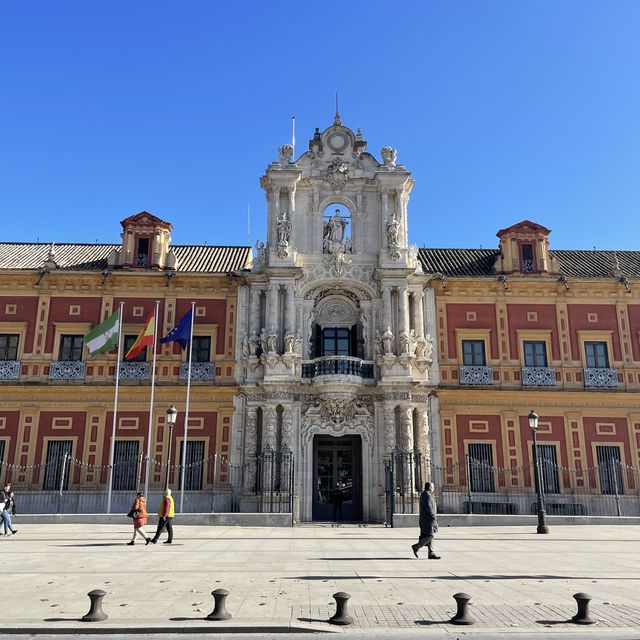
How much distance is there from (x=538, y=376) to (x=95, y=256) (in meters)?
22.6

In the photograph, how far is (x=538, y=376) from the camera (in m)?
28.5

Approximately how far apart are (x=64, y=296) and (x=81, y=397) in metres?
4.97

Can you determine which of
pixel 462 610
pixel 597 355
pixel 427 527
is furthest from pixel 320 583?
pixel 597 355

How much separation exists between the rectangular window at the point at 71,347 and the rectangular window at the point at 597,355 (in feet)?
77.5

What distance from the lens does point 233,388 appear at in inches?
1093

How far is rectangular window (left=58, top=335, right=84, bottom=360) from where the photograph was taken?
93.8 ft

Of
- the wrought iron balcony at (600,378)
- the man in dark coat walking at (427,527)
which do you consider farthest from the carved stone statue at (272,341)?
the man in dark coat walking at (427,527)

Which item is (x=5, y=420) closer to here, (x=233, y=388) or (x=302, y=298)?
(x=233, y=388)

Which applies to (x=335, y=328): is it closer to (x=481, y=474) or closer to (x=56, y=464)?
(x=481, y=474)

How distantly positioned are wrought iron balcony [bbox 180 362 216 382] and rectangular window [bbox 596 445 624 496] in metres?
17.7

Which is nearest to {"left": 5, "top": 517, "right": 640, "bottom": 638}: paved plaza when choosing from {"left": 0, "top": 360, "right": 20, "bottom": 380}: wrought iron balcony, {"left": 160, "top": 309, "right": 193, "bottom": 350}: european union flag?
{"left": 160, "top": 309, "right": 193, "bottom": 350}: european union flag

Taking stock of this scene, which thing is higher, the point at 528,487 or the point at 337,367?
the point at 337,367

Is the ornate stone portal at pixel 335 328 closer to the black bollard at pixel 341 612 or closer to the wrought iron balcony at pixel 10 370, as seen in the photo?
the wrought iron balcony at pixel 10 370

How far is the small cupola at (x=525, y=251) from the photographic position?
30.4 m
